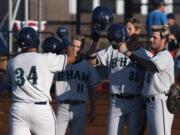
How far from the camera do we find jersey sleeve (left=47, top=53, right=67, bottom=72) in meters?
8.66

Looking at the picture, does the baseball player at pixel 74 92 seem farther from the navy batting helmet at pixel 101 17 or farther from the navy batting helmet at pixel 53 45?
the navy batting helmet at pixel 101 17

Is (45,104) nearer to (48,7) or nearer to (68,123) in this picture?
(68,123)

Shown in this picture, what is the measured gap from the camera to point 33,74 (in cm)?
859

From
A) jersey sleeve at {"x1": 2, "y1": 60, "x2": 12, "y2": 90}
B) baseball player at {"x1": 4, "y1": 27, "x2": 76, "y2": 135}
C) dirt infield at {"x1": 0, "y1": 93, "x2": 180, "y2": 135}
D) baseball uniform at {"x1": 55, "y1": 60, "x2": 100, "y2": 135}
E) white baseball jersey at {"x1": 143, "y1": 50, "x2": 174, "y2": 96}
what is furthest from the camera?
dirt infield at {"x1": 0, "y1": 93, "x2": 180, "y2": 135}

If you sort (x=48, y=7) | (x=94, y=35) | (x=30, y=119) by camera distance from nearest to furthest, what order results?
(x=30, y=119) → (x=94, y=35) → (x=48, y=7)

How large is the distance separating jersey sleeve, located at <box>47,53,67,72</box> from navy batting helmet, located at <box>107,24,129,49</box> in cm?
56

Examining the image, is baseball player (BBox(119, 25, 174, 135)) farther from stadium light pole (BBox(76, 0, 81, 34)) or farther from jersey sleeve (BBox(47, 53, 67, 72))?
stadium light pole (BBox(76, 0, 81, 34))

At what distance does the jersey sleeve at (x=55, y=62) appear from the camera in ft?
28.4

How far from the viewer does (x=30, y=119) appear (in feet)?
28.1

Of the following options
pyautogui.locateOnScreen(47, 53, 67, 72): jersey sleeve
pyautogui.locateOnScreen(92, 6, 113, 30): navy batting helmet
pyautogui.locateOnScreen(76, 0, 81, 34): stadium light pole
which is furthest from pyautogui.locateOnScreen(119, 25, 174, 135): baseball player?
pyautogui.locateOnScreen(76, 0, 81, 34): stadium light pole

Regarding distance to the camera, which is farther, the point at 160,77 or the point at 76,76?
the point at 76,76

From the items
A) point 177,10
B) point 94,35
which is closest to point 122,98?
point 94,35

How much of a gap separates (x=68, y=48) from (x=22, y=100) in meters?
0.79

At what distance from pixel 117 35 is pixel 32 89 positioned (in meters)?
1.04
